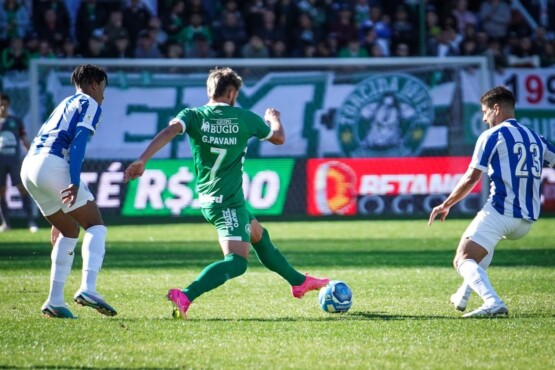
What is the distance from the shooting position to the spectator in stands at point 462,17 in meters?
24.4

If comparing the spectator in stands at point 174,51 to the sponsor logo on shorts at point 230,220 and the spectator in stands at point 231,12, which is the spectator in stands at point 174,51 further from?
the sponsor logo on shorts at point 230,220

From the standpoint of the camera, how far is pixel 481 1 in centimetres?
2545

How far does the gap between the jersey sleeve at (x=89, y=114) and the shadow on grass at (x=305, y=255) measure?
4.48 meters

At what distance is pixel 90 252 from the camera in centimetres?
797

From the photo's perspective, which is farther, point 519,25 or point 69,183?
point 519,25

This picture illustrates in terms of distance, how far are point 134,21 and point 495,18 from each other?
27.5ft

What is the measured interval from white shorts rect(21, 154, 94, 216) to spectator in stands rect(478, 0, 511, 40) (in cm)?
1795

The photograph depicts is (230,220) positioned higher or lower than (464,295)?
higher

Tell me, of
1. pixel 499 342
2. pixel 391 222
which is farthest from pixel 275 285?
pixel 391 222

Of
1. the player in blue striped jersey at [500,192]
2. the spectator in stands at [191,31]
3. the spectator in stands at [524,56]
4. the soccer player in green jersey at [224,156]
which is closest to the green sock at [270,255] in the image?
the soccer player in green jersey at [224,156]

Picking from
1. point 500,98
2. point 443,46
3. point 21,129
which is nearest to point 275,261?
point 500,98

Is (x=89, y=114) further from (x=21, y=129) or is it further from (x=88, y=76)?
(x=21, y=129)

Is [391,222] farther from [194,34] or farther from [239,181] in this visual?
[239,181]

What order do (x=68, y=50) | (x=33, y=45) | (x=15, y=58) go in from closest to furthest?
(x=15, y=58) < (x=68, y=50) < (x=33, y=45)
